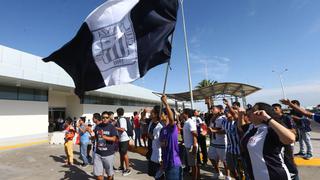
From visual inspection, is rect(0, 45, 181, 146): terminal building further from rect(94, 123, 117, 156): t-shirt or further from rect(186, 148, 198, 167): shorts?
rect(186, 148, 198, 167): shorts

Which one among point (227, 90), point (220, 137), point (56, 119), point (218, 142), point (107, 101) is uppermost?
point (107, 101)

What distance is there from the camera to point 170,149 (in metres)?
3.46

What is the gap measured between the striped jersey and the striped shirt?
2367mm

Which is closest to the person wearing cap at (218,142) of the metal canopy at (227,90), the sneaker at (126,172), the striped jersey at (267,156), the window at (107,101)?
the sneaker at (126,172)

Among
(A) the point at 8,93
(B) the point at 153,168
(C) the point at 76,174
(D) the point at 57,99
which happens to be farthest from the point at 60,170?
(D) the point at 57,99

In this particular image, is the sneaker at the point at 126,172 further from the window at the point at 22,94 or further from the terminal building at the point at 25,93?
the window at the point at 22,94

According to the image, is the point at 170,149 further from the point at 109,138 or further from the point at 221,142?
the point at 221,142

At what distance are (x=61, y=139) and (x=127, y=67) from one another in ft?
39.1

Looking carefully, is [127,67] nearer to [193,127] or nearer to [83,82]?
[83,82]

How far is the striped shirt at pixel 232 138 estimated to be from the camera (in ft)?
15.7

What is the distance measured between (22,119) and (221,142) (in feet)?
51.5

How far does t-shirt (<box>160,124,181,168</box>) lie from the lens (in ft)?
11.2

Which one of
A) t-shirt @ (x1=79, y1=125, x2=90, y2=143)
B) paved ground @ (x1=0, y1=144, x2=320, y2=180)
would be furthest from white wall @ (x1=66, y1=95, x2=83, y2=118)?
t-shirt @ (x1=79, y1=125, x2=90, y2=143)

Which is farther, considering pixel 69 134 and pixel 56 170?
pixel 69 134
